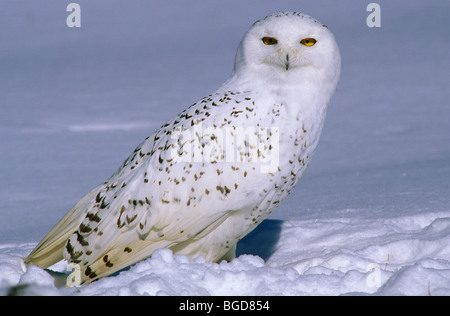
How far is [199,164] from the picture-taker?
3.84m

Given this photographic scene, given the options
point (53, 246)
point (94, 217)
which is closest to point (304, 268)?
point (94, 217)

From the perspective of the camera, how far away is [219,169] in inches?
151

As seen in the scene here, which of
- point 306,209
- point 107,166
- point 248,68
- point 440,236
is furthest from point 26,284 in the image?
point 107,166

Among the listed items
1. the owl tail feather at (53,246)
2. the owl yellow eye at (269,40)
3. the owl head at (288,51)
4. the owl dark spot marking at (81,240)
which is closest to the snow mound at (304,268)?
the owl tail feather at (53,246)

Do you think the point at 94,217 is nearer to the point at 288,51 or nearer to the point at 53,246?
the point at 53,246

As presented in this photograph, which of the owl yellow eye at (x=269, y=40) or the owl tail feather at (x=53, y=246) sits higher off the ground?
the owl yellow eye at (x=269, y=40)

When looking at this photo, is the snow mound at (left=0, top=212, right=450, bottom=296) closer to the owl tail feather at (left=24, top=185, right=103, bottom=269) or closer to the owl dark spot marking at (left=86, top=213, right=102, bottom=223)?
the owl tail feather at (left=24, top=185, right=103, bottom=269)

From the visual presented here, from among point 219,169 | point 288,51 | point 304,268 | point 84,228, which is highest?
point 288,51

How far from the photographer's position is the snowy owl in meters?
3.83

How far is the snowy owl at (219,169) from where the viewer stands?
383 centimetres

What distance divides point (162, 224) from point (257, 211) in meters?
0.52

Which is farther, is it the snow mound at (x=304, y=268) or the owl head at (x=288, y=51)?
the owl head at (x=288, y=51)

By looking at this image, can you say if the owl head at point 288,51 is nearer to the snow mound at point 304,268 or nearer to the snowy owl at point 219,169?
the snowy owl at point 219,169

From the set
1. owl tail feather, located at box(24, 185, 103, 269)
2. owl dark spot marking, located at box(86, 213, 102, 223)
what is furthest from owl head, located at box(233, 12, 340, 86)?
owl tail feather, located at box(24, 185, 103, 269)
